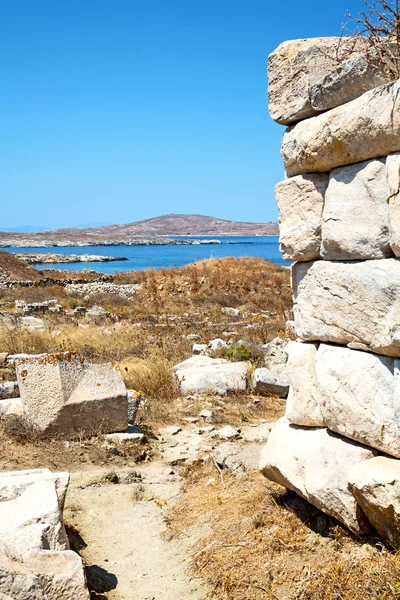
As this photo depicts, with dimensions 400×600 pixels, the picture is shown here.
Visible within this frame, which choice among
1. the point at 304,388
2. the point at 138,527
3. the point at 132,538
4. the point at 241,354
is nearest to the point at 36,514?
the point at 132,538

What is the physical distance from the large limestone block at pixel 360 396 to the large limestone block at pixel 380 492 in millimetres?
116

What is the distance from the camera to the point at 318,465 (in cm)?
408

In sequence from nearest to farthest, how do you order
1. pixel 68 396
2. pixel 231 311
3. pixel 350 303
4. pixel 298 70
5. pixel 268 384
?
1. pixel 350 303
2. pixel 298 70
3. pixel 68 396
4. pixel 268 384
5. pixel 231 311

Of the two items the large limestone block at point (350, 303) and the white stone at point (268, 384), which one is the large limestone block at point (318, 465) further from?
the white stone at point (268, 384)

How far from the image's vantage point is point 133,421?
7.91 metres

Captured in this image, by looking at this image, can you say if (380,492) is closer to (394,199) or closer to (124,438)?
(394,199)

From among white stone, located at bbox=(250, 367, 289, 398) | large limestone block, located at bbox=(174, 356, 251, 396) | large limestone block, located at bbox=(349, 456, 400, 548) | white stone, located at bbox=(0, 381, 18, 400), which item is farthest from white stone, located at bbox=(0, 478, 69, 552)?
white stone, located at bbox=(250, 367, 289, 398)

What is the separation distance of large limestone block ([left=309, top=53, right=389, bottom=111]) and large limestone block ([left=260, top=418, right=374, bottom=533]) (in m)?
2.15

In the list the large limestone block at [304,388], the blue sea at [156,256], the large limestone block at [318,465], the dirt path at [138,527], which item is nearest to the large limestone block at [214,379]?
the dirt path at [138,527]

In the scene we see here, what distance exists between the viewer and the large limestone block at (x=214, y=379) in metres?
9.18

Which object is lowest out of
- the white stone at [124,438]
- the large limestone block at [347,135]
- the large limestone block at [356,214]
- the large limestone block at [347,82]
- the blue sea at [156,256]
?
the blue sea at [156,256]

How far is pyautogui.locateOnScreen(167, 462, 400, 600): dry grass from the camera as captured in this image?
3572mm

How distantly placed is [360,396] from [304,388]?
0.66 metres

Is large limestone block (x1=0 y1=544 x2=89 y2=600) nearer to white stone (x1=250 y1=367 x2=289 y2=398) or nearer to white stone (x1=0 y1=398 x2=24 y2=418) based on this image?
white stone (x1=0 y1=398 x2=24 y2=418)
